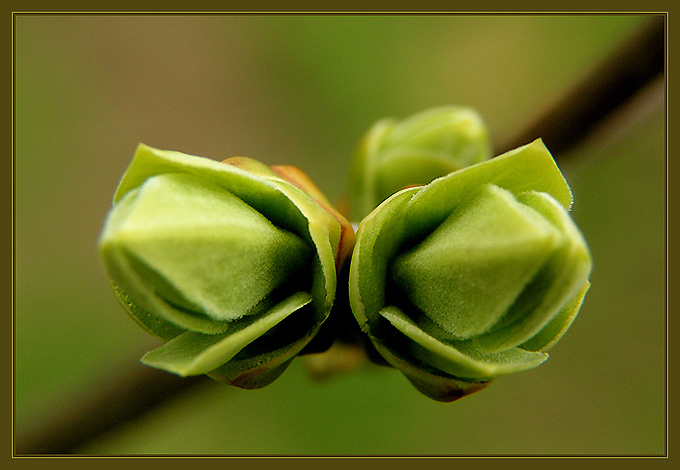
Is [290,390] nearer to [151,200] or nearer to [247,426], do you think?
[247,426]

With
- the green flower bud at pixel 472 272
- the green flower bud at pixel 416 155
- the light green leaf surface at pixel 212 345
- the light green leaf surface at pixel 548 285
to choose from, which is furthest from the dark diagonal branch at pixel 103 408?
the light green leaf surface at pixel 548 285

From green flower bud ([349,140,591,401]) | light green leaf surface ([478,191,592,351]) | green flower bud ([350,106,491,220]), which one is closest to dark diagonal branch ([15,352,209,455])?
green flower bud ([350,106,491,220])

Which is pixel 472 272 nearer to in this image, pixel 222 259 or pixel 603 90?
pixel 222 259

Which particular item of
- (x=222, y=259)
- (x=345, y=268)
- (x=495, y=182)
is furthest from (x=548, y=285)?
(x=222, y=259)

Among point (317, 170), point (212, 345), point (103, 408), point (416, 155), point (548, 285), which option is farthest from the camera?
point (317, 170)

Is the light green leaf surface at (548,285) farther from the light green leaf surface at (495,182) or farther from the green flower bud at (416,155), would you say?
the green flower bud at (416,155)

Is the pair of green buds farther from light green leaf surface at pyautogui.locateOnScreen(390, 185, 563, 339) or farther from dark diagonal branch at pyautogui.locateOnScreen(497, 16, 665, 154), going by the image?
dark diagonal branch at pyautogui.locateOnScreen(497, 16, 665, 154)

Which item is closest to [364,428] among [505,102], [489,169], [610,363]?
[610,363]
